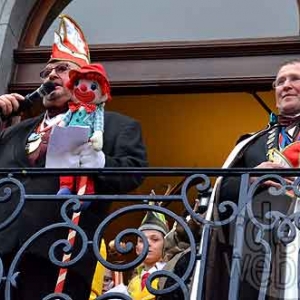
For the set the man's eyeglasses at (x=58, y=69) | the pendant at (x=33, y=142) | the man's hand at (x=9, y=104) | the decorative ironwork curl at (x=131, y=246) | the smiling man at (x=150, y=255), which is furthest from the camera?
the smiling man at (x=150, y=255)

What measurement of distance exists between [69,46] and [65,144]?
0.76 m

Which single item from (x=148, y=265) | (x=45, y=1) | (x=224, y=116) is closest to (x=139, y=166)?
(x=148, y=265)

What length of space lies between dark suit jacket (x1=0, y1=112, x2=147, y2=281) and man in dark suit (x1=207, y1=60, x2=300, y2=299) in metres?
0.44

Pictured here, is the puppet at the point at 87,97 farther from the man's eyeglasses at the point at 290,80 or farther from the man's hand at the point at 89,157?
the man's eyeglasses at the point at 290,80

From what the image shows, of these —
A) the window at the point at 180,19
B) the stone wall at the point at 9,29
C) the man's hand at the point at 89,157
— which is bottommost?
the man's hand at the point at 89,157

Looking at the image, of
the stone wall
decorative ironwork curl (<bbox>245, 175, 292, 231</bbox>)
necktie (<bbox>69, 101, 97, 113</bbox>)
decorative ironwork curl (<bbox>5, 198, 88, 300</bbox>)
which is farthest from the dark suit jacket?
the stone wall

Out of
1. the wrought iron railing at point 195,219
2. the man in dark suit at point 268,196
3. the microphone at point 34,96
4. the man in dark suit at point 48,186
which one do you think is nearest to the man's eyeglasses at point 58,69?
the man in dark suit at point 48,186

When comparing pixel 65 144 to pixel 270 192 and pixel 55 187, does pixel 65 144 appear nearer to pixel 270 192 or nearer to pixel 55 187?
pixel 55 187

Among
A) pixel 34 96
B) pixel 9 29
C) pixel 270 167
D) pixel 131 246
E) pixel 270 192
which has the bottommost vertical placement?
pixel 131 246

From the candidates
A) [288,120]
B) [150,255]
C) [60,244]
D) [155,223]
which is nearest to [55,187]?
[60,244]

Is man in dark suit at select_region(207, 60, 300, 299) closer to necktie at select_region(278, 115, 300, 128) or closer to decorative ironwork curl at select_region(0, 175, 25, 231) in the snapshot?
necktie at select_region(278, 115, 300, 128)

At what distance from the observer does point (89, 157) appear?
438 centimetres

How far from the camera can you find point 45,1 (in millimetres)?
6941

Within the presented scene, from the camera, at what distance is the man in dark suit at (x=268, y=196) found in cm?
393
